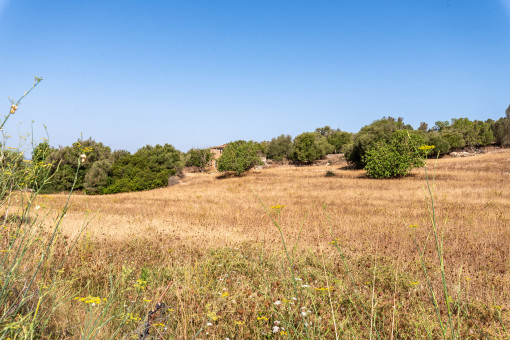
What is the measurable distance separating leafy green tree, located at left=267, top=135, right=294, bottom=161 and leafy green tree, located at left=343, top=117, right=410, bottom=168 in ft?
95.6

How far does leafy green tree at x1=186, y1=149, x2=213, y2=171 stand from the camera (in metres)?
69.5

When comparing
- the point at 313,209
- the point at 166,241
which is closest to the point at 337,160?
the point at 313,209

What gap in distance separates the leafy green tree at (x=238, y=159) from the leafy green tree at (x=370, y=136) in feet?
51.2

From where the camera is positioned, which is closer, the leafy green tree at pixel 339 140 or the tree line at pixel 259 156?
the tree line at pixel 259 156

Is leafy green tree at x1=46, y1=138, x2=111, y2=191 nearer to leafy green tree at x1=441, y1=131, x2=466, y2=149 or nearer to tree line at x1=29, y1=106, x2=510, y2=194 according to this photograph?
tree line at x1=29, y1=106, x2=510, y2=194

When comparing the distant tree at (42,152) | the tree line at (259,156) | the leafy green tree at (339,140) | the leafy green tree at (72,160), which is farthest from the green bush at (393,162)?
the leafy green tree at (339,140)

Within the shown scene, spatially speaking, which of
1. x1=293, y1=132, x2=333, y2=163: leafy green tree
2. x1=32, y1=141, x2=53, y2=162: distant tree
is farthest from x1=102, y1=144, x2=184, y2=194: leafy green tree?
x1=32, y1=141, x2=53, y2=162: distant tree

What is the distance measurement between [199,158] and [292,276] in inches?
2750

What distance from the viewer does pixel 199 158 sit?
70000 millimetres

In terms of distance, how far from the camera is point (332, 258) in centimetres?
638

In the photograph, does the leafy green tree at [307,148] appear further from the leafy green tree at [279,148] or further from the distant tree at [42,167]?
the distant tree at [42,167]

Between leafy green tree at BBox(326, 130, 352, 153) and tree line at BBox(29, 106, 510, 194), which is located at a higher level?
leafy green tree at BBox(326, 130, 352, 153)

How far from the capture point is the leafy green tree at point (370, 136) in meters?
38.8

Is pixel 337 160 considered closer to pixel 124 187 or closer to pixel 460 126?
pixel 460 126
